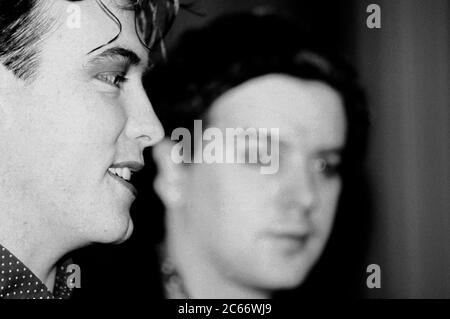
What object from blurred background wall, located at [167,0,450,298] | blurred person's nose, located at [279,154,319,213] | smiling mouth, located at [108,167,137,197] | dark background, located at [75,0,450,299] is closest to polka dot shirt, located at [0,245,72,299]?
smiling mouth, located at [108,167,137,197]

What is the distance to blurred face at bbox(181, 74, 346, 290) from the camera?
1.34 meters

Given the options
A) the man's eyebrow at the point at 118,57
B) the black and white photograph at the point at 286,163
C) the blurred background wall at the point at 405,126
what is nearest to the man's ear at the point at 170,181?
the black and white photograph at the point at 286,163

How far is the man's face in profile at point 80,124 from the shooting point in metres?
1.03

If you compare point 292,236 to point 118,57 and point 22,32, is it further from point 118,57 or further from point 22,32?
point 22,32

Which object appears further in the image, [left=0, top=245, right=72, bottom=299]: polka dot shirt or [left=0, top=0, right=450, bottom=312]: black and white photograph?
[left=0, top=0, right=450, bottom=312]: black and white photograph

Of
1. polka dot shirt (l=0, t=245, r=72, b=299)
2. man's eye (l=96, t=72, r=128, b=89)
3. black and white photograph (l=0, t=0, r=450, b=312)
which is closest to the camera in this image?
polka dot shirt (l=0, t=245, r=72, b=299)

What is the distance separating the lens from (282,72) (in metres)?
1.36

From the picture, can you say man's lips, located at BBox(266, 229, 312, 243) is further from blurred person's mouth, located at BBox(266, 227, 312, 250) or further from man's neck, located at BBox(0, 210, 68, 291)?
man's neck, located at BBox(0, 210, 68, 291)

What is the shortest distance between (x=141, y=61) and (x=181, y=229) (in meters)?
0.45

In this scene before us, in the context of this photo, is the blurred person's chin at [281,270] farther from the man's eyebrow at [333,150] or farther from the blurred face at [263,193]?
the man's eyebrow at [333,150]

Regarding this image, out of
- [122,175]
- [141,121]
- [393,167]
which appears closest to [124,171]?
[122,175]

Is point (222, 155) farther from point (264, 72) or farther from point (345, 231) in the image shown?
point (345, 231)

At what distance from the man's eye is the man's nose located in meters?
0.04

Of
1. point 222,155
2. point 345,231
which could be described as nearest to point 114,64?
point 222,155
